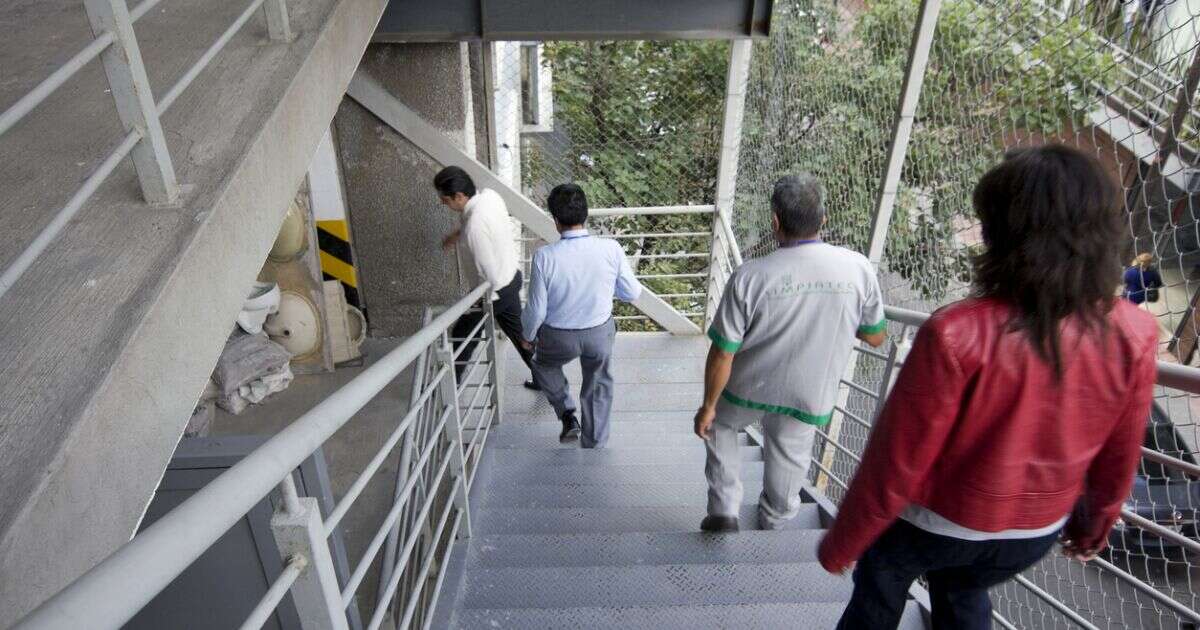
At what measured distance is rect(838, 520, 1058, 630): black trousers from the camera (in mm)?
1289

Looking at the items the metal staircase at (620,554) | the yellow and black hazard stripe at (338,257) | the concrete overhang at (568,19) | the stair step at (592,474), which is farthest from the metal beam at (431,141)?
the stair step at (592,474)

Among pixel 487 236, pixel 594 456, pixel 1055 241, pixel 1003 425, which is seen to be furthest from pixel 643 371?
pixel 1055 241

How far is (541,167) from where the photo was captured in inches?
258

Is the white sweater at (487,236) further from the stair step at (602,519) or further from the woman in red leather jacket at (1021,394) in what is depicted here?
the woman in red leather jacket at (1021,394)

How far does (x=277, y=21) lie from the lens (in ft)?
6.37

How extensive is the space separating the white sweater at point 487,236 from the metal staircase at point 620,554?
38.4 inches

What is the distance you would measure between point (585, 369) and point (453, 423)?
130cm

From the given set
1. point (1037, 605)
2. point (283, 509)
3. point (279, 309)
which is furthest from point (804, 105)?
point (283, 509)

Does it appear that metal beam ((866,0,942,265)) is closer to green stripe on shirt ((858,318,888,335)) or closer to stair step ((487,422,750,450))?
green stripe on shirt ((858,318,888,335))

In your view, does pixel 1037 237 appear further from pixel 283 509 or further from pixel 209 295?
pixel 209 295

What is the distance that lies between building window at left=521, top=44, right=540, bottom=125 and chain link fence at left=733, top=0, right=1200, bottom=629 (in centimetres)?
272

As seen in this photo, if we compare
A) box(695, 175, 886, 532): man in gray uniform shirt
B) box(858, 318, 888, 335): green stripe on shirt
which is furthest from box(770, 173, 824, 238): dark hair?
box(858, 318, 888, 335): green stripe on shirt

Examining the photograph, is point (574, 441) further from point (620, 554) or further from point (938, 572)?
point (938, 572)

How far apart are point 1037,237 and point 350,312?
479 centimetres
